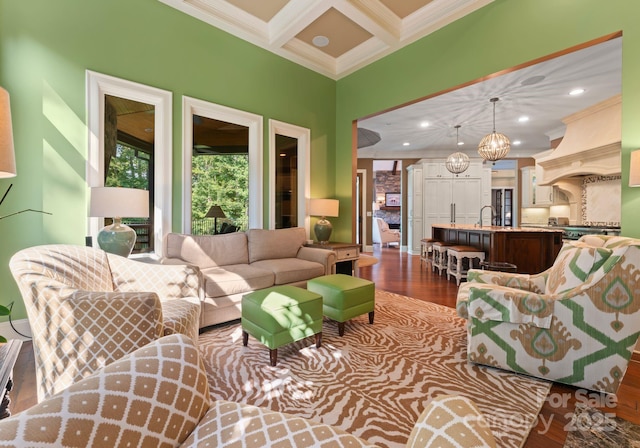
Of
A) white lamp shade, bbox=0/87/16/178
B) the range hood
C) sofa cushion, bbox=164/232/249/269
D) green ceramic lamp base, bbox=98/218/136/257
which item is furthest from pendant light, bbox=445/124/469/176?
white lamp shade, bbox=0/87/16/178

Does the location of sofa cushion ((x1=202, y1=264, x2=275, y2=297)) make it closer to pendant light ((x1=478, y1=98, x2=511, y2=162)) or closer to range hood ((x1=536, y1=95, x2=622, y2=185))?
pendant light ((x1=478, y1=98, x2=511, y2=162))

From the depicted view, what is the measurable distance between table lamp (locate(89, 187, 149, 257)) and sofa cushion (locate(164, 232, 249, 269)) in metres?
0.64

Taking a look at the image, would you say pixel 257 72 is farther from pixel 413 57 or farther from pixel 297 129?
pixel 413 57

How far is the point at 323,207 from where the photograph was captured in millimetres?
4324

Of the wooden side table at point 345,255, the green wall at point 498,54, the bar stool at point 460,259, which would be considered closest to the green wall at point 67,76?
the wooden side table at point 345,255

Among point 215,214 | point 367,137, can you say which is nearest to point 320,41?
point 215,214

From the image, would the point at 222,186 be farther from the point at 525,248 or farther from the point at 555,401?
the point at 525,248

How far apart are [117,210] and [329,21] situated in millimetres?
3336

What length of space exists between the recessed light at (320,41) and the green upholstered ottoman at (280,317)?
3.58 meters

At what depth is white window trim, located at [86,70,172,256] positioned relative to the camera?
278 cm

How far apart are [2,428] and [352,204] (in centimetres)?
465

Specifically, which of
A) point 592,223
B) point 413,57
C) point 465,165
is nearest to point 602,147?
point 592,223

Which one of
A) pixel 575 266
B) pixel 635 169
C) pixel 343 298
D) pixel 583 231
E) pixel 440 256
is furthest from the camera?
pixel 440 256

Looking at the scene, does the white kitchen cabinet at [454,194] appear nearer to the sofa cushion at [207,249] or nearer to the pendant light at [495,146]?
the pendant light at [495,146]
